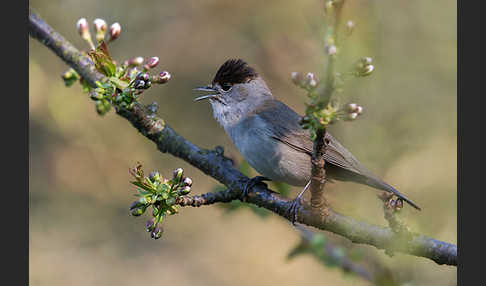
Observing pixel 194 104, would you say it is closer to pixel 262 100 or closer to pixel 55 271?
pixel 262 100

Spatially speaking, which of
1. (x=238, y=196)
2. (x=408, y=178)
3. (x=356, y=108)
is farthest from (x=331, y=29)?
(x=408, y=178)

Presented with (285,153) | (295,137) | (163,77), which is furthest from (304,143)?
(163,77)

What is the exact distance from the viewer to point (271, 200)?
12.9 feet

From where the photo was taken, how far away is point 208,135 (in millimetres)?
8031

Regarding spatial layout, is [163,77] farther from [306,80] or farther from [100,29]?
[306,80]

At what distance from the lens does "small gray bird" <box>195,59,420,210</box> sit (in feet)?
15.1

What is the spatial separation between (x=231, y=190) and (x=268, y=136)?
116cm

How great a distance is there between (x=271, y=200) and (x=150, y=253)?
4909 mm

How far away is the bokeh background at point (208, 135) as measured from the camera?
5.61m

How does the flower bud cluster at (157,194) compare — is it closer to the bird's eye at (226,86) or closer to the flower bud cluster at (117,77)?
the flower bud cluster at (117,77)

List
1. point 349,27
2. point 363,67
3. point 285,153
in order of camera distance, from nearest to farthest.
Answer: point 349,27
point 363,67
point 285,153

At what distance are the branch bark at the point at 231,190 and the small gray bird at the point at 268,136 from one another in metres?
0.27

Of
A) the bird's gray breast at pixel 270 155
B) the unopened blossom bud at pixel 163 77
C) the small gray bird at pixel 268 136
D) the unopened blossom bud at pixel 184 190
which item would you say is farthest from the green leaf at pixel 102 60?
the bird's gray breast at pixel 270 155

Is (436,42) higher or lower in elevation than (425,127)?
higher
